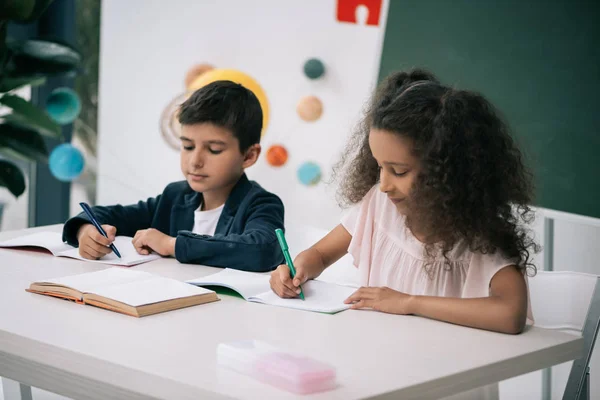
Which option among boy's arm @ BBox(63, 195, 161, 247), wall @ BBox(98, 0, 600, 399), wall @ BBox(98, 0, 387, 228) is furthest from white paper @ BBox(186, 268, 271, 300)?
wall @ BBox(98, 0, 387, 228)

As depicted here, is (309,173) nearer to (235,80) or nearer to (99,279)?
(235,80)

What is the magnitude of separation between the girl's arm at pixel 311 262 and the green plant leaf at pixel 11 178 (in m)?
1.83

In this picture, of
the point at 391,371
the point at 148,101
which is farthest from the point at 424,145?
the point at 148,101

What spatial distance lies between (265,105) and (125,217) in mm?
1457

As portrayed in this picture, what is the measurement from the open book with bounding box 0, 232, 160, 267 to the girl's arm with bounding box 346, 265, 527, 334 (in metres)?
0.59

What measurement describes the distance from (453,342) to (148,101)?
3220mm

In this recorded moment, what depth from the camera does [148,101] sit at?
419cm

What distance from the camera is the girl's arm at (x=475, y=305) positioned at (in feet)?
4.27

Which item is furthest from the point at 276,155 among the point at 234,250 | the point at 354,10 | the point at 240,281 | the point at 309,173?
the point at 240,281

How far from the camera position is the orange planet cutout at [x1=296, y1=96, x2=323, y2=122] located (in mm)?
Answer: 3510

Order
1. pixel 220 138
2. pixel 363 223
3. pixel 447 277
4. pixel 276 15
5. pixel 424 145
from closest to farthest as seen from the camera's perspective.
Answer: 1. pixel 424 145
2. pixel 447 277
3. pixel 363 223
4. pixel 220 138
5. pixel 276 15

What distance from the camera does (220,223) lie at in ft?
6.57

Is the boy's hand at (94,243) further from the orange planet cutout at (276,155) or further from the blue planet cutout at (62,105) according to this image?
the orange planet cutout at (276,155)

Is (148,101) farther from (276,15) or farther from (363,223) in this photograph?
(363,223)
